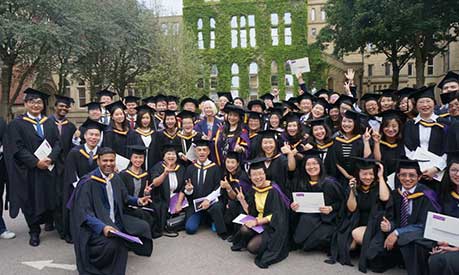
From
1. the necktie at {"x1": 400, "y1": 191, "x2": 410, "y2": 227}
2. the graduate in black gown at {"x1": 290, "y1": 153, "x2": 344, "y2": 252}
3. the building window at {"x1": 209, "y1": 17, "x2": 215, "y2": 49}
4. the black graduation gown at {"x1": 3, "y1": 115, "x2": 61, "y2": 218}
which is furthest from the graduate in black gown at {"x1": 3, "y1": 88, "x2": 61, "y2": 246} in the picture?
the building window at {"x1": 209, "y1": 17, "x2": 215, "y2": 49}

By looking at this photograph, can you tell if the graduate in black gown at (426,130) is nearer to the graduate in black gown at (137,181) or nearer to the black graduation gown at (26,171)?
the graduate in black gown at (137,181)

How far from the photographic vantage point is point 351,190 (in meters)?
4.58

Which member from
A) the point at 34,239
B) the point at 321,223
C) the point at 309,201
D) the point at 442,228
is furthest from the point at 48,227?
the point at 442,228

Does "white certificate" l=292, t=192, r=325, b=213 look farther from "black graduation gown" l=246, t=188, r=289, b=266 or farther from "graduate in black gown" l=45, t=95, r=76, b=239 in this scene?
"graduate in black gown" l=45, t=95, r=76, b=239

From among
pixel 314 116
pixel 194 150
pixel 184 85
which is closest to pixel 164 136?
pixel 194 150

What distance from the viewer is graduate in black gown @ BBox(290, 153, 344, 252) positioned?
4805 mm

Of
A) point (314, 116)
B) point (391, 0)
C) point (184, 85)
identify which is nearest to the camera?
point (314, 116)

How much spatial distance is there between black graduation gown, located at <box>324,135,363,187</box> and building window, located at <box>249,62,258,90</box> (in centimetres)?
3114

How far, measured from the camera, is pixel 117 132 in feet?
19.7

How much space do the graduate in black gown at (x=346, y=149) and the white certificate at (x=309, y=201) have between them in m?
0.58

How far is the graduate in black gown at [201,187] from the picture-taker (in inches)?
227

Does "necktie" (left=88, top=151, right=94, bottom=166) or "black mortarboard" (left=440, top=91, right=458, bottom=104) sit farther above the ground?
"black mortarboard" (left=440, top=91, right=458, bottom=104)

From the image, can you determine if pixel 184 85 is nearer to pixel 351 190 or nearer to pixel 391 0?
pixel 391 0

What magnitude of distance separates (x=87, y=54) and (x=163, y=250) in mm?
16283
